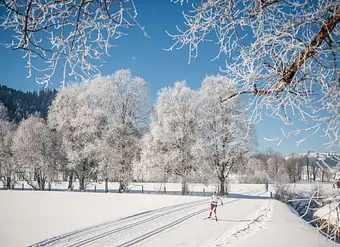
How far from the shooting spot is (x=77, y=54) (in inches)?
91.0

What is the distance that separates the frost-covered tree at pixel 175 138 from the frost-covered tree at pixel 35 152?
12.4 meters

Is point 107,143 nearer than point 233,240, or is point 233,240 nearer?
point 233,240

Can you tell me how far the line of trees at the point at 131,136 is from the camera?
1144 inches

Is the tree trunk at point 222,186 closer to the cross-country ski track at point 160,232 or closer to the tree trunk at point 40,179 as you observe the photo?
the cross-country ski track at point 160,232

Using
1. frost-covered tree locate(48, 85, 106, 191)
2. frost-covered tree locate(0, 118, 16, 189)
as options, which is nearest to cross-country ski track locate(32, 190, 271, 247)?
frost-covered tree locate(48, 85, 106, 191)

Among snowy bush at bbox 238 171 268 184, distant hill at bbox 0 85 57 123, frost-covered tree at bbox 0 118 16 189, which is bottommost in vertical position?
snowy bush at bbox 238 171 268 184

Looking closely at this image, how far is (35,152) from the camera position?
35.2m

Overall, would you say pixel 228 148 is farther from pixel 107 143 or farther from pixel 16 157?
pixel 16 157

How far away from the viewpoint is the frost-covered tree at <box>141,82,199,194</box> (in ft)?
94.8

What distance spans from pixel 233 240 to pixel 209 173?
764 inches

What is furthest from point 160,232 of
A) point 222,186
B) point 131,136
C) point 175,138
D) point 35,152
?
point 35,152

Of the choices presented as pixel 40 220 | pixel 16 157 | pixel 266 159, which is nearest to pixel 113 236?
pixel 40 220

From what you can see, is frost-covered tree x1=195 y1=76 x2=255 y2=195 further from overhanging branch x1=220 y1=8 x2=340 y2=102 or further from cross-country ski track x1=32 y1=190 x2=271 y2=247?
overhanging branch x1=220 y1=8 x2=340 y2=102

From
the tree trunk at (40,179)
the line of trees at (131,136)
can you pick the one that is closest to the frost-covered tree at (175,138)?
the line of trees at (131,136)
